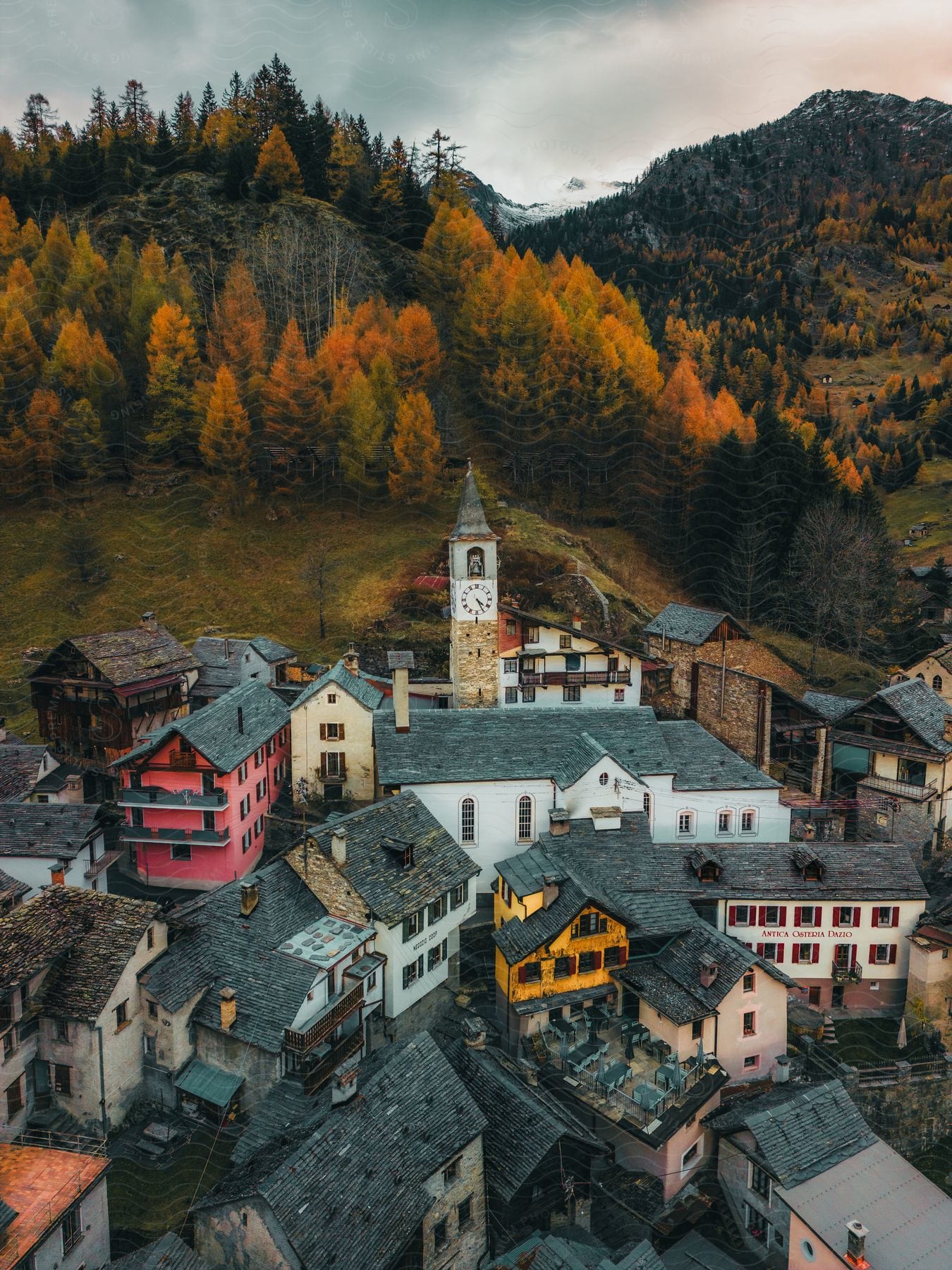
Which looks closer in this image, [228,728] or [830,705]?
[228,728]

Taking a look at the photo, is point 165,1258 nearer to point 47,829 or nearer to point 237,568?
point 47,829

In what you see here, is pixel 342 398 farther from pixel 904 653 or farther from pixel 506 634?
pixel 904 653

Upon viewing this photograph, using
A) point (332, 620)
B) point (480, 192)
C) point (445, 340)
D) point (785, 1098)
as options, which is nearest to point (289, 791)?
point (332, 620)

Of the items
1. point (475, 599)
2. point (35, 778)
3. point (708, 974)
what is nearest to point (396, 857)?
point (708, 974)

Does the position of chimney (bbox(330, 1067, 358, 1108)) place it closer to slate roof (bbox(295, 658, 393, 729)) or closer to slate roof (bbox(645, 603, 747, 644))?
slate roof (bbox(295, 658, 393, 729))

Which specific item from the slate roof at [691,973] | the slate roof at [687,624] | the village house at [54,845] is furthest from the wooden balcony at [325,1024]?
the slate roof at [687,624]

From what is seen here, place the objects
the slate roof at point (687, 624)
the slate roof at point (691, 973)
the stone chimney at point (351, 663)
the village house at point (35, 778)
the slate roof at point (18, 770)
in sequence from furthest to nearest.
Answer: the slate roof at point (687, 624) → the stone chimney at point (351, 663) → the village house at point (35, 778) → the slate roof at point (18, 770) → the slate roof at point (691, 973)

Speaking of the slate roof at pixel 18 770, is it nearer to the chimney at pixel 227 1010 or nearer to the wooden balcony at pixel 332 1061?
the chimney at pixel 227 1010
